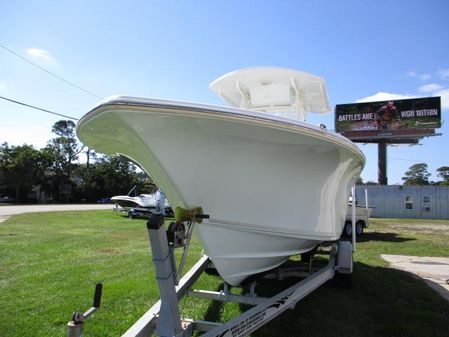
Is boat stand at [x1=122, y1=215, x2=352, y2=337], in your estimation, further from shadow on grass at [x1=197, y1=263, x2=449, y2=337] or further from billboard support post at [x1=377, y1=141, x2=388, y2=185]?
billboard support post at [x1=377, y1=141, x2=388, y2=185]

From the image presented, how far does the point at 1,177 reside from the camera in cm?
5216

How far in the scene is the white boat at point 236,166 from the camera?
305 centimetres

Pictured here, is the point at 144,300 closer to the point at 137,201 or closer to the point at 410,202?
the point at 137,201

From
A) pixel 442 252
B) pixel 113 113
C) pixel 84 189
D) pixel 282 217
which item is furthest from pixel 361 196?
pixel 84 189

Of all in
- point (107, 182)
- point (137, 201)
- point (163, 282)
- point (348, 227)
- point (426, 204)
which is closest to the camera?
point (163, 282)

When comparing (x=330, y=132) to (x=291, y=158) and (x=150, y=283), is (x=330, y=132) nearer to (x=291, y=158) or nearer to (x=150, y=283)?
(x=291, y=158)

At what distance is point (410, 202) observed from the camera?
2594 cm

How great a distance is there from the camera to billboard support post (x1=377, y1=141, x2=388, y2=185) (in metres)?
33.0

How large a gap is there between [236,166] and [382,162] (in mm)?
31861

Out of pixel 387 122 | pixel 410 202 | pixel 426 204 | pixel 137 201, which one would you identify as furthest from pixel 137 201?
pixel 387 122

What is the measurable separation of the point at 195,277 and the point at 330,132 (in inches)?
87.2

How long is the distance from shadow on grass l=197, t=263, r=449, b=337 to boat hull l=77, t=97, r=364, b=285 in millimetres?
697

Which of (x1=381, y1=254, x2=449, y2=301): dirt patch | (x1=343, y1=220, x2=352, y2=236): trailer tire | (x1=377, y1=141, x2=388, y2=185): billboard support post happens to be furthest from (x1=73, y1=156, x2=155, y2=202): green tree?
(x1=381, y1=254, x2=449, y2=301): dirt patch

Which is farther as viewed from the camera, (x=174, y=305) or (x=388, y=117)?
(x=388, y=117)
